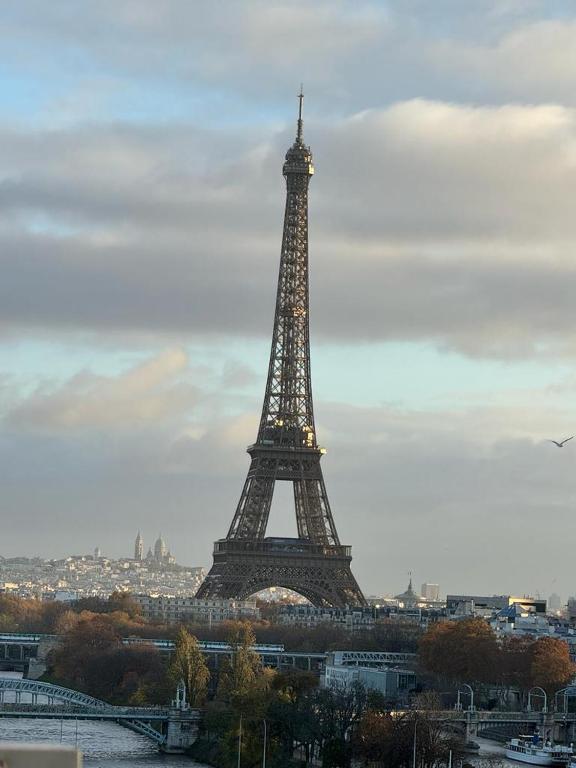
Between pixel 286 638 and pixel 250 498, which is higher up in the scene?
pixel 250 498

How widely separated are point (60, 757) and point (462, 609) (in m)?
123

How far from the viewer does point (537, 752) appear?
53750 millimetres

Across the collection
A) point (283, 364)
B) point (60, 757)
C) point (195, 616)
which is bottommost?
point (60, 757)

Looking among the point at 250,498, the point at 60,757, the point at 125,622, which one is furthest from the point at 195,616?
the point at 60,757

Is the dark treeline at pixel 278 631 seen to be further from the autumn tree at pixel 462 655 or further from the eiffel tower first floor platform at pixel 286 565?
the autumn tree at pixel 462 655

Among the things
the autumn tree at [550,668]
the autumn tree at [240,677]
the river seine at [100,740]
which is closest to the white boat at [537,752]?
the autumn tree at [240,677]

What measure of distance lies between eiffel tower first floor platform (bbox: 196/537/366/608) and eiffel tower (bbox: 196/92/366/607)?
0.20 feet

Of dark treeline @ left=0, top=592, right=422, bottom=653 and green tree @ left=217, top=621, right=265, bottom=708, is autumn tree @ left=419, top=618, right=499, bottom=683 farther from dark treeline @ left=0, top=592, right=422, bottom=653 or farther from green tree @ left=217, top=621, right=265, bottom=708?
dark treeline @ left=0, top=592, right=422, bottom=653

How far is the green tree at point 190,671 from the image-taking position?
6656cm

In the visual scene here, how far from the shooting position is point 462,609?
125188mm

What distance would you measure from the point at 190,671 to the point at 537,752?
1811cm

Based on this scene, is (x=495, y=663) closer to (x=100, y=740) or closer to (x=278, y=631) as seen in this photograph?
(x=100, y=740)

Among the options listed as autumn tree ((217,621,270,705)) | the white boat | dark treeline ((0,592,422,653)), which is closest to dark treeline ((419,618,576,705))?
autumn tree ((217,621,270,705))

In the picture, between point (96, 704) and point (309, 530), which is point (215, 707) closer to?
point (96, 704)
